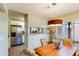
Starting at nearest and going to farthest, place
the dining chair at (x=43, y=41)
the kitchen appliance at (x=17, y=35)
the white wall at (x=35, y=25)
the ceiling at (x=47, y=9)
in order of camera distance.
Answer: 1. the ceiling at (x=47, y=9)
2. the white wall at (x=35, y=25)
3. the dining chair at (x=43, y=41)
4. the kitchen appliance at (x=17, y=35)

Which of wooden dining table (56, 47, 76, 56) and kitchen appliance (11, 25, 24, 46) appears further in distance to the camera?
kitchen appliance (11, 25, 24, 46)

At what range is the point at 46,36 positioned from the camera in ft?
9.05

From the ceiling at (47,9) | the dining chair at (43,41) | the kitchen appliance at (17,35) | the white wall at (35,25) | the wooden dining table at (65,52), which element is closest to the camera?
the wooden dining table at (65,52)

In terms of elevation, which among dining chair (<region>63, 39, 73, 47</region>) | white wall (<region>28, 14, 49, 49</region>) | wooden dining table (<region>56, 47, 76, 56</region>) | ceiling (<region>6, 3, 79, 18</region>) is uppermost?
ceiling (<region>6, 3, 79, 18</region>)

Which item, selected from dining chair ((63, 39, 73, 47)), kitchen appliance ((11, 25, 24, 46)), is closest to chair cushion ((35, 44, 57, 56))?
dining chair ((63, 39, 73, 47))

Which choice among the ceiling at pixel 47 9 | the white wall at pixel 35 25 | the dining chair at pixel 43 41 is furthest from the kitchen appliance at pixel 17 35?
the dining chair at pixel 43 41

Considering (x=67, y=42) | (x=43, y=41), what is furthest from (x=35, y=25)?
(x=67, y=42)

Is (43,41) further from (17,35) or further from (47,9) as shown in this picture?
(17,35)

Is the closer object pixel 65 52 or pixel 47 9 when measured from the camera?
pixel 65 52

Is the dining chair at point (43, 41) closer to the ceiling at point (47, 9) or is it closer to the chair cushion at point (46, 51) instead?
the chair cushion at point (46, 51)

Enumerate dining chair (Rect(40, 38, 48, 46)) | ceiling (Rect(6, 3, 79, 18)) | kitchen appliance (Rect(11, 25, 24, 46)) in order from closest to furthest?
ceiling (Rect(6, 3, 79, 18)) < dining chair (Rect(40, 38, 48, 46)) < kitchen appliance (Rect(11, 25, 24, 46))

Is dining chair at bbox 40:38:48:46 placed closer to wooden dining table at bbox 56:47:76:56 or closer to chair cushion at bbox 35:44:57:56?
chair cushion at bbox 35:44:57:56

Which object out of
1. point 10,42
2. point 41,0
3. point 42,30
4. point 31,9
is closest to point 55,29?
point 42,30

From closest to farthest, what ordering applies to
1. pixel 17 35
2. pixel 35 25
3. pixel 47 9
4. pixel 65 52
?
pixel 65 52 < pixel 47 9 < pixel 35 25 < pixel 17 35
